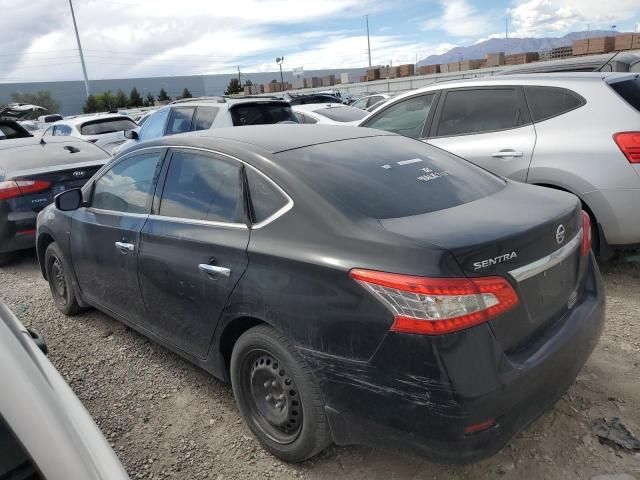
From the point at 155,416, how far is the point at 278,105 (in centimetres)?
601

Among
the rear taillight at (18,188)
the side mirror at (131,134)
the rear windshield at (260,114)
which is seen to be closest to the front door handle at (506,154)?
the rear windshield at (260,114)

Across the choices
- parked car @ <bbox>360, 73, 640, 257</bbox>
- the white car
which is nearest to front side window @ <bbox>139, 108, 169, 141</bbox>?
the white car

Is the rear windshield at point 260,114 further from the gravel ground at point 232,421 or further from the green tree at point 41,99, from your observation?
the green tree at point 41,99

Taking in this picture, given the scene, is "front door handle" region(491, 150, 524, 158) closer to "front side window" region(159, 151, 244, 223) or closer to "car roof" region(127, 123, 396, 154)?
"car roof" region(127, 123, 396, 154)

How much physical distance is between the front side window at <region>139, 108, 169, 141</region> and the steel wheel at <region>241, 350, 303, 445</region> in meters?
6.49

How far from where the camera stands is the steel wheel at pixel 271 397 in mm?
2453

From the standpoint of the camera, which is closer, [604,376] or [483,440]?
[483,440]

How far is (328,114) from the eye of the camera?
33.2 ft

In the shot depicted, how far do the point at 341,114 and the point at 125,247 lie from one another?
749 cm

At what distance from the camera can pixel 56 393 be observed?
4.86ft

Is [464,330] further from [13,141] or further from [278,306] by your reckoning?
[13,141]

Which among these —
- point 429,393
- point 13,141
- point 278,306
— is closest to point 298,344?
point 278,306

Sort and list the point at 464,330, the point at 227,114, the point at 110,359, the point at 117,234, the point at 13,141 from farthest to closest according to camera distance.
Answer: the point at 227,114
the point at 13,141
the point at 110,359
the point at 117,234
the point at 464,330

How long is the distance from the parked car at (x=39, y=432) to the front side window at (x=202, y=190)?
4.49 feet
